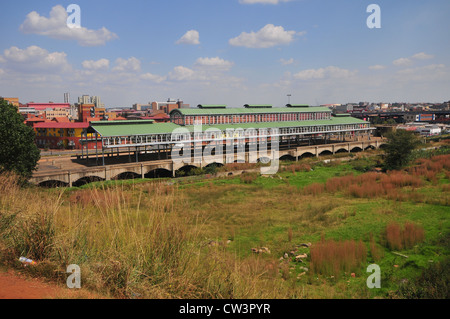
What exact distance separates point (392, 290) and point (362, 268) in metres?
1.98

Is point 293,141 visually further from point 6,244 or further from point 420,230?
point 6,244

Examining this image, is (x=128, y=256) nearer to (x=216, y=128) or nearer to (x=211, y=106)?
(x=216, y=128)

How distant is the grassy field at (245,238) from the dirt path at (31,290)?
26 cm

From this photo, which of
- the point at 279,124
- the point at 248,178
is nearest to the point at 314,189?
the point at 248,178

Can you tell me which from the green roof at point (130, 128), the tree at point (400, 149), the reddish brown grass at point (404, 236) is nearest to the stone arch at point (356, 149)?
the tree at point (400, 149)

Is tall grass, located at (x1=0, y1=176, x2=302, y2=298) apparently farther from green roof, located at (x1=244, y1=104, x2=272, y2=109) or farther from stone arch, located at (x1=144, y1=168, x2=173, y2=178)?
green roof, located at (x1=244, y1=104, x2=272, y2=109)

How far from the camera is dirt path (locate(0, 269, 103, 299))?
5.16m

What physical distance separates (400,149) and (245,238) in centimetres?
2620

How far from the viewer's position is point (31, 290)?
5.41 metres

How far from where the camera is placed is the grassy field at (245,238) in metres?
6.23

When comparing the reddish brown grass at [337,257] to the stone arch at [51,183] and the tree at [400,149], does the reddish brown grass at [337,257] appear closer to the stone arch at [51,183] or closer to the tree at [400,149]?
the stone arch at [51,183]

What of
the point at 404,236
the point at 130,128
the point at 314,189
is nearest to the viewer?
the point at 404,236

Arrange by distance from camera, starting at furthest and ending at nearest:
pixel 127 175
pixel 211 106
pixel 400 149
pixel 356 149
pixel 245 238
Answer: pixel 356 149 → pixel 211 106 → pixel 400 149 → pixel 127 175 → pixel 245 238

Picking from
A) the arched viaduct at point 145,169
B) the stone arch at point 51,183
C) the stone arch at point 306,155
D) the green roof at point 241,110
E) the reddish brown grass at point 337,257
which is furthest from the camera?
the stone arch at point 306,155
